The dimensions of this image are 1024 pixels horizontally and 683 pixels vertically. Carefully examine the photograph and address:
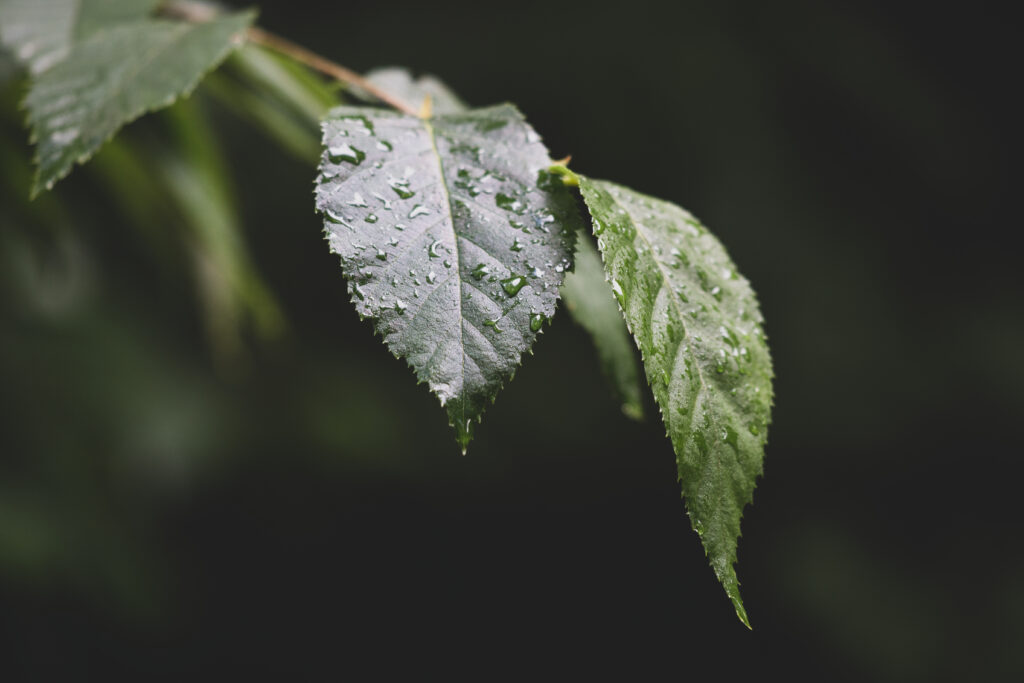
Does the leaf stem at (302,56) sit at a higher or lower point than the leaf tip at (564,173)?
higher

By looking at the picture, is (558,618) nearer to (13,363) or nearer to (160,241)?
(13,363)

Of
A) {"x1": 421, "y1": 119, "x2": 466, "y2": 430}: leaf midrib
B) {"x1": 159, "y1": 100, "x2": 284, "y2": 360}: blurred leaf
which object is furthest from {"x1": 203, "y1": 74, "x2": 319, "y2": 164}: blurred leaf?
{"x1": 421, "y1": 119, "x2": 466, "y2": 430}: leaf midrib

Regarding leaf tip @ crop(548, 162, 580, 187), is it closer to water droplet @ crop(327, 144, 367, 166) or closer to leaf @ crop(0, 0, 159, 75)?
water droplet @ crop(327, 144, 367, 166)

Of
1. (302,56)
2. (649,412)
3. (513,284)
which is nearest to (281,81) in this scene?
(302,56)

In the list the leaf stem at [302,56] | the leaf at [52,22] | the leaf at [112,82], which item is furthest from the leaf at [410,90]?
the leaf at [52,22]

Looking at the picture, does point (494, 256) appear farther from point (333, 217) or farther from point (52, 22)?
point (52, 22)

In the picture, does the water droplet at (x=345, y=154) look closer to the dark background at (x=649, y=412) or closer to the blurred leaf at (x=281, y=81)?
the blurred leaf at (x=281, y=81)
